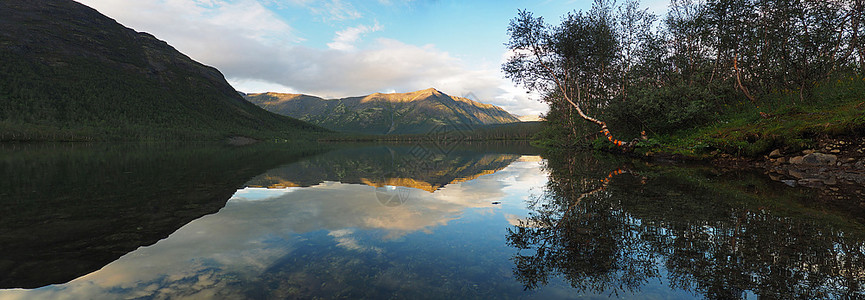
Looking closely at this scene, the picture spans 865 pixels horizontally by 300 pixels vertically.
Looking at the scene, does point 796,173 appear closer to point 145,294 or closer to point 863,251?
point 863,251

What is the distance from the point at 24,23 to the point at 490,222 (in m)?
→ 326

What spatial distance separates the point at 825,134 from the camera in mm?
13898

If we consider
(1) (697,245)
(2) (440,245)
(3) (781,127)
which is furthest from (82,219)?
(3) (781,127)

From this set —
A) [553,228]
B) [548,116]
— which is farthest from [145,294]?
[548,116]

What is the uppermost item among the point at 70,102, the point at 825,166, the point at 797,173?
the point at 70,102

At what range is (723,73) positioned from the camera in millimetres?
27594

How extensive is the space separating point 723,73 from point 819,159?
1770 cm

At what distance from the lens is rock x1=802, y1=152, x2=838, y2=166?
1332cm

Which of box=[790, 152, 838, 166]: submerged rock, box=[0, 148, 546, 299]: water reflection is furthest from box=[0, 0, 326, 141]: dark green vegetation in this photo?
box=[790, 152, 838, 166]: submerged rock

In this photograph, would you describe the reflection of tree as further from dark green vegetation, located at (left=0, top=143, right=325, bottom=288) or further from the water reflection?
dark green vegetation, located at (left=0, top=143, right=325, bottom=288)

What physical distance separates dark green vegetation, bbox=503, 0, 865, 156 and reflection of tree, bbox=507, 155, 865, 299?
38.3 ft

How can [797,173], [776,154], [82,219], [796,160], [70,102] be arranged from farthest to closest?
[70,102]
[776,154]
[796,160]
[797,173]
[82,219]

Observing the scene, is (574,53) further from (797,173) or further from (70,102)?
(70,102)

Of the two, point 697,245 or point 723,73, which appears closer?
point 697,245
